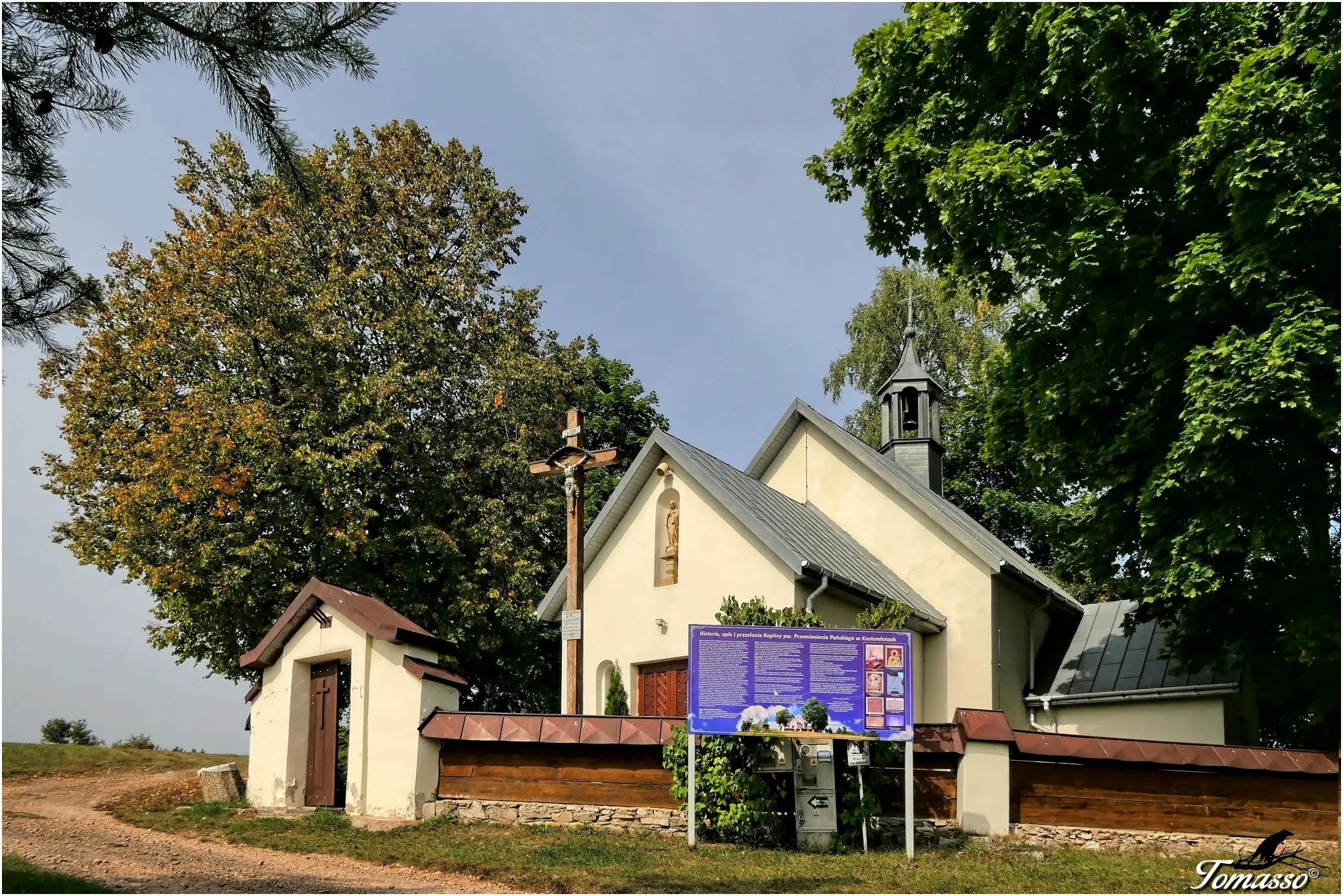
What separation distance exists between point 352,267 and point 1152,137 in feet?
55.2

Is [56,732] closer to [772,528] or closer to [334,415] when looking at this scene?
[334,415]

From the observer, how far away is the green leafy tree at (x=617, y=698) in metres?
16.7

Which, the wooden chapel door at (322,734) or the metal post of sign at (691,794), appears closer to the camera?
the metal post of sign at (691,794)

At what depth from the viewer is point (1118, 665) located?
695 inches

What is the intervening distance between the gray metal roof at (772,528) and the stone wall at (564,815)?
4.09m

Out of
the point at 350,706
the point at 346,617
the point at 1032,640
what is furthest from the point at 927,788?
the point at 1032,640

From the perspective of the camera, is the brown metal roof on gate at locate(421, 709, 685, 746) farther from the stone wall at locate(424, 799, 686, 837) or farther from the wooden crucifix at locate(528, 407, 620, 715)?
the wooden crucifix at locate(528, 407, 620, 715)

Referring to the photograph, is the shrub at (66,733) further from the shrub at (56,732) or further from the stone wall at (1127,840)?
the stone wall at (1127,840)

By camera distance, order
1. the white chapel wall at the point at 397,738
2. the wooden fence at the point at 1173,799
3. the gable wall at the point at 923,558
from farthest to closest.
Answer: the gable wall at the point at 923,558 < the white chapel wall at the point at 397,738 < the wooden fence at the point at 1173,799

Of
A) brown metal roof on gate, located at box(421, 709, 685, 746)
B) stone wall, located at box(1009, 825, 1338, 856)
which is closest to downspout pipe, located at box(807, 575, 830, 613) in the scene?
brown metal roof on gate, located at box(421, 709, 685, 746)

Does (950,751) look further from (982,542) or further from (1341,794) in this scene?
(982,542)

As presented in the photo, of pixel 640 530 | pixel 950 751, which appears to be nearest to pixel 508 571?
pixel 640 530

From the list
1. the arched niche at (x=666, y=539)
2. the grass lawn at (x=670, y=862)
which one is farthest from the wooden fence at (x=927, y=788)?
the arched niche at (x=666, y=539)

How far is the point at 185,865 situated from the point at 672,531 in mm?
9323
